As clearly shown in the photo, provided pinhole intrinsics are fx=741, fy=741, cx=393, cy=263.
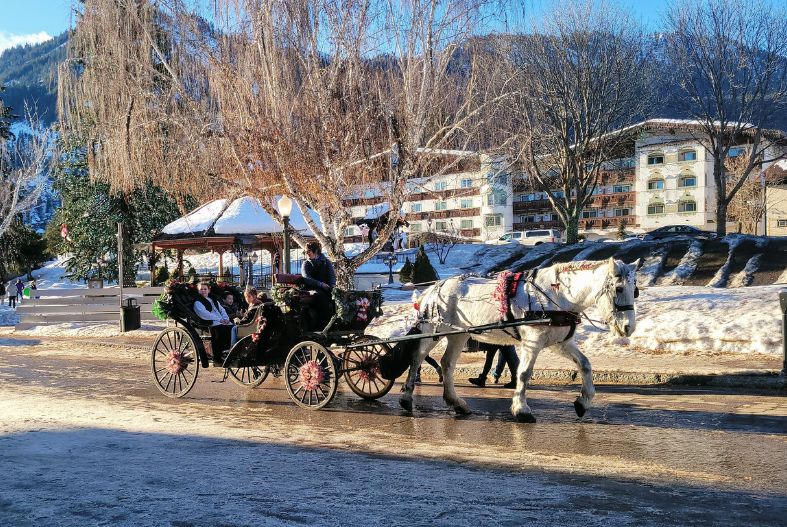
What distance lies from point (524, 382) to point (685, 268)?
19904 millimetres

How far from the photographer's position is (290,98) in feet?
53.1

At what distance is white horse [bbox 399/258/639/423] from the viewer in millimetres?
7797

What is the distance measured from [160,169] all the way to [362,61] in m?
5.92

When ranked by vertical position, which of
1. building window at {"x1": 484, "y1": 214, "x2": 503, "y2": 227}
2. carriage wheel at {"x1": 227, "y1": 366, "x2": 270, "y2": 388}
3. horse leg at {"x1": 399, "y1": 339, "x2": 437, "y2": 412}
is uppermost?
building window at {"x1": 484, "y1": 214, "x2": 503, "y2": 227}

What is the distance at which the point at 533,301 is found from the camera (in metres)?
8.30

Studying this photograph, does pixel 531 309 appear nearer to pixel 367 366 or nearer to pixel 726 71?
pixel 367 366

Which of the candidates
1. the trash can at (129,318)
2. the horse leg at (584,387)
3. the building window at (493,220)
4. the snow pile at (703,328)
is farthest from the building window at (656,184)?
the horse leg at (584,387)

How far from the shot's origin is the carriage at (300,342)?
30.4 feet

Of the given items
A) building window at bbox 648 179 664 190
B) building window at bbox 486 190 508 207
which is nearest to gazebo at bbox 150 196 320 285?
building window at bbox 486 190 508 207

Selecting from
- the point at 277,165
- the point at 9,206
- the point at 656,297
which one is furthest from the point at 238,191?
the point at 9,206

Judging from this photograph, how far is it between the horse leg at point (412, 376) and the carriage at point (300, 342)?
51cm

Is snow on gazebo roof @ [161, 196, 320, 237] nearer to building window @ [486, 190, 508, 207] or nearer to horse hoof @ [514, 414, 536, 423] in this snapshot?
→ horse hoof @ [514, 414, 536, 423]

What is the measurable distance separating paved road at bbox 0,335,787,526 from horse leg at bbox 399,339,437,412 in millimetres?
238

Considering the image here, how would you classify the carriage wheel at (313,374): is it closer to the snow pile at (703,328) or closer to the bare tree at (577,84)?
the snow pile at (703,328)
